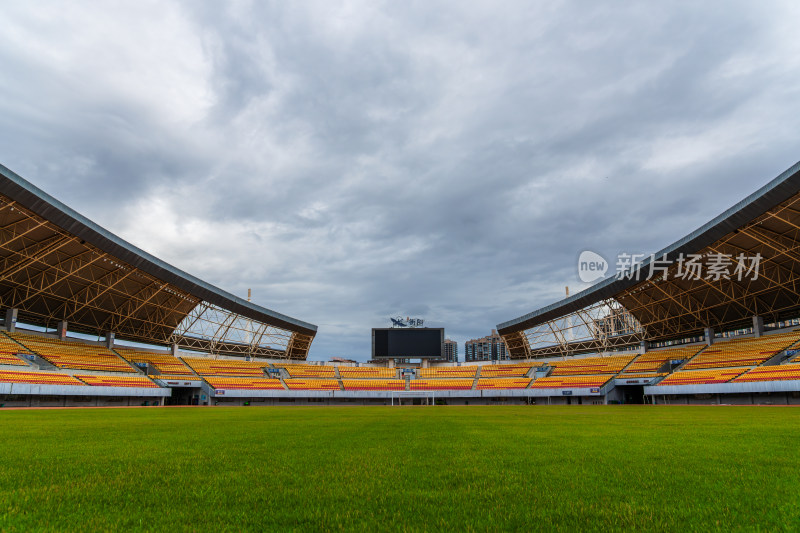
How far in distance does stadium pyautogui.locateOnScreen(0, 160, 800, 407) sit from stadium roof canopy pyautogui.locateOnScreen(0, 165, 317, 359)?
0.60 ft

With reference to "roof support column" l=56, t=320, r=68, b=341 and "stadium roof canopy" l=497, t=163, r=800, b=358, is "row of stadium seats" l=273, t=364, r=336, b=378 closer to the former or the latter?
"roof support column" l=56, t=320, r=68, b=341

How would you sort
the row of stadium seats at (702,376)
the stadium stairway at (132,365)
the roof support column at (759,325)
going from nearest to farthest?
the row of stadium seats at (702,376) → the roof support column at (759,325) → the stadium stairway at (132,365)

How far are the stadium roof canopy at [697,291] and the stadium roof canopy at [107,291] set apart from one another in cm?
3774

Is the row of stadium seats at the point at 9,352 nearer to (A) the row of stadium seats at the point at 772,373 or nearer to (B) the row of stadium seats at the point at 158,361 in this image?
(B) the row of stadium seats at the point at 158,361

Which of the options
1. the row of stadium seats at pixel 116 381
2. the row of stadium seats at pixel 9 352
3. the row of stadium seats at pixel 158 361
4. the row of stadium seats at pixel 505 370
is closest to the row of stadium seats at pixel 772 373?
the row of stadium seats at pixel 505 370

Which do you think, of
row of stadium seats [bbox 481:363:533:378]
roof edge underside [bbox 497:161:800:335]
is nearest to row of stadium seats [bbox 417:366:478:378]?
row of stadium seats [bbox 481:363:533:378]

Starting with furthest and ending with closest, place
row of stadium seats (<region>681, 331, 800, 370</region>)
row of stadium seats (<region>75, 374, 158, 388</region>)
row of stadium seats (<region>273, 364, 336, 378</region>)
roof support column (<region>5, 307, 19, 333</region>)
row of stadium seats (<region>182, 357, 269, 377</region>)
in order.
Result: row of stadium seats (<region>273, 364, 336, 378</region>) → row of stadium seats (<region>182, 357, 269, 377</region>) → roof support column (<region>5, 307, 19, 333</region>) → row of stadium seats (<region>681, 331, 800, 370</region>) → row of stadium seats (<region>75, 374, 158, 388</region>)

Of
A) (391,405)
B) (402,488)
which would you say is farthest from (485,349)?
(402,488)

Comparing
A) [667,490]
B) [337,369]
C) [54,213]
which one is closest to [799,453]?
[667,490]

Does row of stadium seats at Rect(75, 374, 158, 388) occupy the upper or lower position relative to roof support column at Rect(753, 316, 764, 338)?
lower

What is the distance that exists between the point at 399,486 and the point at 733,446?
7.28 meters

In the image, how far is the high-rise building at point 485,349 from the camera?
165 meters

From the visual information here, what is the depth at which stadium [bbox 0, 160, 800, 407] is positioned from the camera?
36375 millimetres

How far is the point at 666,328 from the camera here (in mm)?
60312
